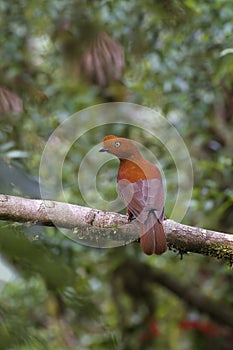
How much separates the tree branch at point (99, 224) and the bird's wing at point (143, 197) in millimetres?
45

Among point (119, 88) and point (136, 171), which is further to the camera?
point (119, 88)

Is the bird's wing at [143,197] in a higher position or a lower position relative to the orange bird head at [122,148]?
lower

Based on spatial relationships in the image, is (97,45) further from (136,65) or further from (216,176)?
(216,176)

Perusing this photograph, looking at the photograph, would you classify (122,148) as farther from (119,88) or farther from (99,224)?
(119,88)

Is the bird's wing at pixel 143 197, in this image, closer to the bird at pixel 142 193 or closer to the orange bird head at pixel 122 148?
the bird at pixel 142 193

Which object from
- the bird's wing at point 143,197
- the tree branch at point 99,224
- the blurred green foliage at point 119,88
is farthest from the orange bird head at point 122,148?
the blurred green foliage at point 119,88

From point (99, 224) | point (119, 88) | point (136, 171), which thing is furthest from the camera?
point (119, 88)

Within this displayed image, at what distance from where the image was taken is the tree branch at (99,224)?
181cm

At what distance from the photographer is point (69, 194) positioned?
3291 mm

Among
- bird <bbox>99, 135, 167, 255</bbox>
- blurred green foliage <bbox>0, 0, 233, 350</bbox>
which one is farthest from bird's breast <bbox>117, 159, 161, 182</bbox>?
blurred green foliage <bbox>0, 0, 233, 350</bbox>

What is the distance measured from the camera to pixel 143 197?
6.69ft

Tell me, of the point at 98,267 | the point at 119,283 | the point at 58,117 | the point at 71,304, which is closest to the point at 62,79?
the point at 58,117

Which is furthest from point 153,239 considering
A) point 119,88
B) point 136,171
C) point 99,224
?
point 119,88

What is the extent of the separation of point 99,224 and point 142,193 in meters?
0.20
